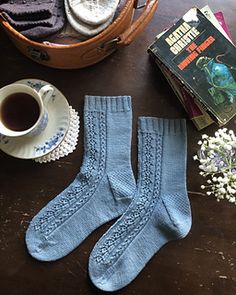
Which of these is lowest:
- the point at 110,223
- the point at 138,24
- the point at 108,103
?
the point at 110,223

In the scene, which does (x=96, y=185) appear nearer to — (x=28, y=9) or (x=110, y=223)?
(x=110, y=223)

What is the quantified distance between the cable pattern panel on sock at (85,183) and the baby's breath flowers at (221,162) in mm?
190

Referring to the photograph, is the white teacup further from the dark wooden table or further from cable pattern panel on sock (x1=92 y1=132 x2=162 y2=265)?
cable pattern panel on sock (x1=92 y1=132 x2=162 y2=265)

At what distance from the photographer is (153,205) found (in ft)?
2.94

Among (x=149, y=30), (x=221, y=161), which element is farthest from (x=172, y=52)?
(x=221, y=161)

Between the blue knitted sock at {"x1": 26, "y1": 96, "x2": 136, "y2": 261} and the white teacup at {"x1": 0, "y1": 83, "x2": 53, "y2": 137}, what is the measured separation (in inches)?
3.9

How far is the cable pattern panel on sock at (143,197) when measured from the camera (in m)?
0.87

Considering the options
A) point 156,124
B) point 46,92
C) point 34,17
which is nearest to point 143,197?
point 156,124

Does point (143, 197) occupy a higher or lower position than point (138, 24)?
lower

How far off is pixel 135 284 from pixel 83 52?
1.42 feet

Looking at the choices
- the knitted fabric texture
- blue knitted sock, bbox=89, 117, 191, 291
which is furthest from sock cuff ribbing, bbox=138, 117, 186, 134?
the knitted fabric texture

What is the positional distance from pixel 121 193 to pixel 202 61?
29 cm

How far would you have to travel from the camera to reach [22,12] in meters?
0.81

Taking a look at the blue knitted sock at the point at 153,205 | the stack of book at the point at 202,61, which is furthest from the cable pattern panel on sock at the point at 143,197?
the stack of book at the point at 202,61
